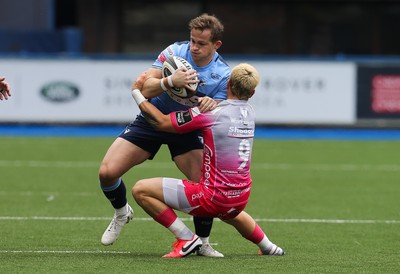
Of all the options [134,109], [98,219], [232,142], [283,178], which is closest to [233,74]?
[232,142]

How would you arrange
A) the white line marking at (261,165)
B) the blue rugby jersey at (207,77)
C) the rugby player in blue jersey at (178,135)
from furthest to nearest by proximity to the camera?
the white line marking at (261,165)
the blue rugby jersey at (207,77)
the rugby player in blue jersey at (178,135)

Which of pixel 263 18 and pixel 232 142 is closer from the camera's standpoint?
pixel 232 142

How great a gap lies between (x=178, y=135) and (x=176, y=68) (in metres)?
0.74

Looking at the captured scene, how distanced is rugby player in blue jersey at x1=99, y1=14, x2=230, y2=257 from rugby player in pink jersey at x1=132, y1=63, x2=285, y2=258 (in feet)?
0.55

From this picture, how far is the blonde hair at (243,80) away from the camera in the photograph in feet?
27.1

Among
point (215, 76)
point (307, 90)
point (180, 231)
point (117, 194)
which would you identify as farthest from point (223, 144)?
point (307, 90)

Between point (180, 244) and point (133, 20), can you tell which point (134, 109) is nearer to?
point (133, 20)

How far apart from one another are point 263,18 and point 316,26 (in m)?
1.41

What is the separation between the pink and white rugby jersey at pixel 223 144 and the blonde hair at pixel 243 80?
116 millimetres

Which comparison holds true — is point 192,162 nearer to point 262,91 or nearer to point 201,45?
point 201,45

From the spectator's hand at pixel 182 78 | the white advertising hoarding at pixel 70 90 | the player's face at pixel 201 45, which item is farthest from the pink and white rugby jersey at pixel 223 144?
the white advertising hoarding at pixel 70 90

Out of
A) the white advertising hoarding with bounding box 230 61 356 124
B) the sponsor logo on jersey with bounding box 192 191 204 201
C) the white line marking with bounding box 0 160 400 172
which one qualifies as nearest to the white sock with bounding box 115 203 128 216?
the sponsor logo on jersey with bounding box 192 191 204 201

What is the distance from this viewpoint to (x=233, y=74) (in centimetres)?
832

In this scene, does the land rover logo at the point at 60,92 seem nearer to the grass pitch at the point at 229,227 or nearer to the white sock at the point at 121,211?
the grass pitch at the point at 229,227
